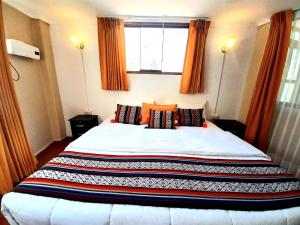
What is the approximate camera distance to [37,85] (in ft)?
8.21

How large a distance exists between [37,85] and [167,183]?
273 cm

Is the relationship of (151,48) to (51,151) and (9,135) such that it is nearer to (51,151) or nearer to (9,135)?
(9,135)

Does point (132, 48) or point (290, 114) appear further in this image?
point (132, 48)

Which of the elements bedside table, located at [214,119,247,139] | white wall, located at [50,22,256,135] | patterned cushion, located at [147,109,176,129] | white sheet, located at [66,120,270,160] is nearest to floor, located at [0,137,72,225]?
white wall, located at [50,22,256,135]

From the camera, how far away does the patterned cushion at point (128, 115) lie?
2347 millimetres

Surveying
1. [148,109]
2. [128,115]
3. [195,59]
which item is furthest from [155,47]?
[128,115]

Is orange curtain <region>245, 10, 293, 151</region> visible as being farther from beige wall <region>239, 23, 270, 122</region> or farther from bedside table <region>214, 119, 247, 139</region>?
beige wall <region>239, 23, 270, 122</region>

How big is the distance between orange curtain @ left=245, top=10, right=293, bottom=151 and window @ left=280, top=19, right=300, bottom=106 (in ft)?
0.29

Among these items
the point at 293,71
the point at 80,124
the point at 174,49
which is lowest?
the point at 80,124

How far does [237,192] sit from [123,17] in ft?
9.09

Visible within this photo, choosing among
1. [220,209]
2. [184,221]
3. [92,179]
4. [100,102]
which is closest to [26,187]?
[92,179]

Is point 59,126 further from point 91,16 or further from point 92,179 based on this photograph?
point 92,179

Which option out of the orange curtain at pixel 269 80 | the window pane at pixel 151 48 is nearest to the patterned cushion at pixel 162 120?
the window pane at pixel 151 48

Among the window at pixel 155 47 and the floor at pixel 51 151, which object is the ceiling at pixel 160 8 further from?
the floor at pixel 51 151
